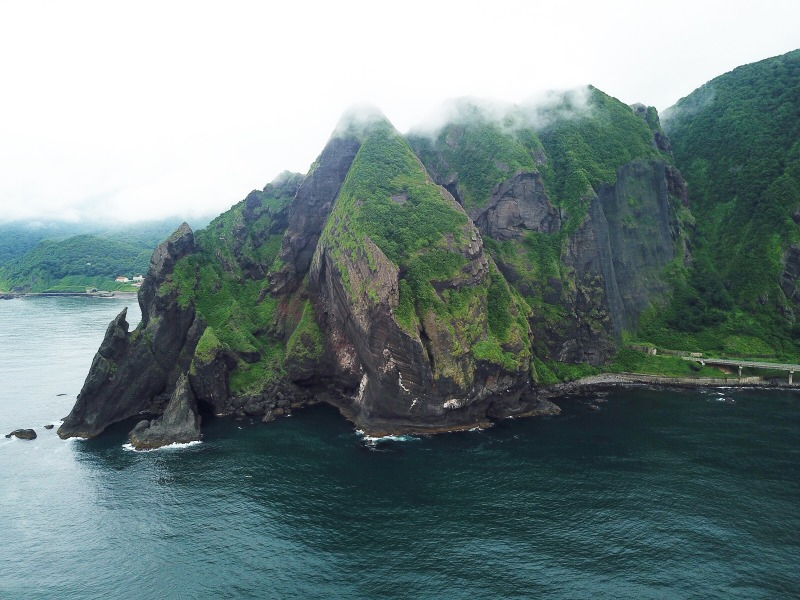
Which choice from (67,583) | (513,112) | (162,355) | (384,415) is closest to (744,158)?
(513,112)

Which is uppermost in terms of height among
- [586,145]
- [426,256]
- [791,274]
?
[586,145]

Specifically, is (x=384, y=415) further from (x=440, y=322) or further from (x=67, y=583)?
(x=67, y=583)

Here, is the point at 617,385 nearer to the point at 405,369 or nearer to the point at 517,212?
the point at 517,212

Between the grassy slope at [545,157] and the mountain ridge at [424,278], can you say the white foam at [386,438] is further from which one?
the grassy slope at [545,157]

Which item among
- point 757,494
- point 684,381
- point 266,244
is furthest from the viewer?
point 266,244

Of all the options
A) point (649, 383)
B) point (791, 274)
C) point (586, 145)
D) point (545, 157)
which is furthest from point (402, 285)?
point (791, 274)

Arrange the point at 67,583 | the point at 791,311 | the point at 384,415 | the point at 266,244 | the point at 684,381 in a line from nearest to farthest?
the point at 67,583 → the point at 384,415 → the point at 684,381 → the point at 791,311 → the point at 266,244

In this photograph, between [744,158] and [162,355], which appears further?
[744,158]

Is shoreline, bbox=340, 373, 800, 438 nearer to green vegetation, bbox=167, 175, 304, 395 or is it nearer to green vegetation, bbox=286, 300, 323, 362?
green vegetation, bbox=286, 300, 323, 362
